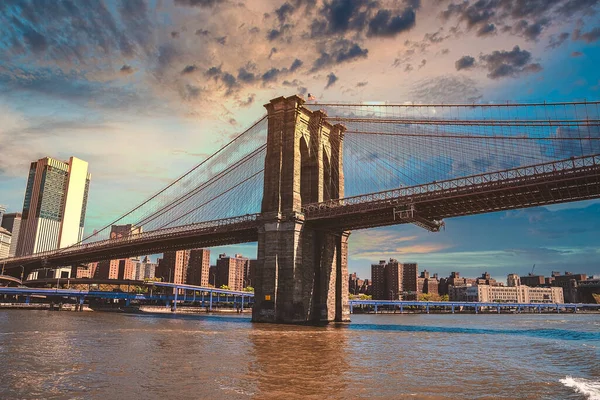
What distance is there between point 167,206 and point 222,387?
76.2m

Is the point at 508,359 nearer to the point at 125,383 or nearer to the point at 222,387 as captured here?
the point at 222,387

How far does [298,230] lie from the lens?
54906mm

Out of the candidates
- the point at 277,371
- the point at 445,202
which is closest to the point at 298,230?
the point at 445,202

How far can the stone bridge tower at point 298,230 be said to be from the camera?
53719 mm

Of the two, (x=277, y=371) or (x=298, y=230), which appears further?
(x=298, y=230)

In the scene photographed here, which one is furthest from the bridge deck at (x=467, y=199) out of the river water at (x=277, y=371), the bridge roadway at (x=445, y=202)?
the river water at (x=277, y=371)

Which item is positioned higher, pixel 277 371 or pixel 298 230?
pixel 298 230

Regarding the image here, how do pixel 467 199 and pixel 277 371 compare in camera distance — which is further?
pixel 467 199

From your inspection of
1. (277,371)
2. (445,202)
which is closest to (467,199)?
(445,202)

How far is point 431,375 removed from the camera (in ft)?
62.6

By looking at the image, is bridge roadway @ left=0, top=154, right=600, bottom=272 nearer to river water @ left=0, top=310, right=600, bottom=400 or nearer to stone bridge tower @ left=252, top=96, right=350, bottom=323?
stone bridge tower @ left=252, top=96, right=350, bottom=323

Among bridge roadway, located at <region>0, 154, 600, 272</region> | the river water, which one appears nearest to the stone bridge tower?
bridge roadway, located at <region>0, 154, 600, 272</region>

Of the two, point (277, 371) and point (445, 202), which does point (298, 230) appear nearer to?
point (445, 202)

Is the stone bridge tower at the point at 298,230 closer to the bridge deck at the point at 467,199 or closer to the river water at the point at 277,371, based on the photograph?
the bridge deck at the point at 467,199
